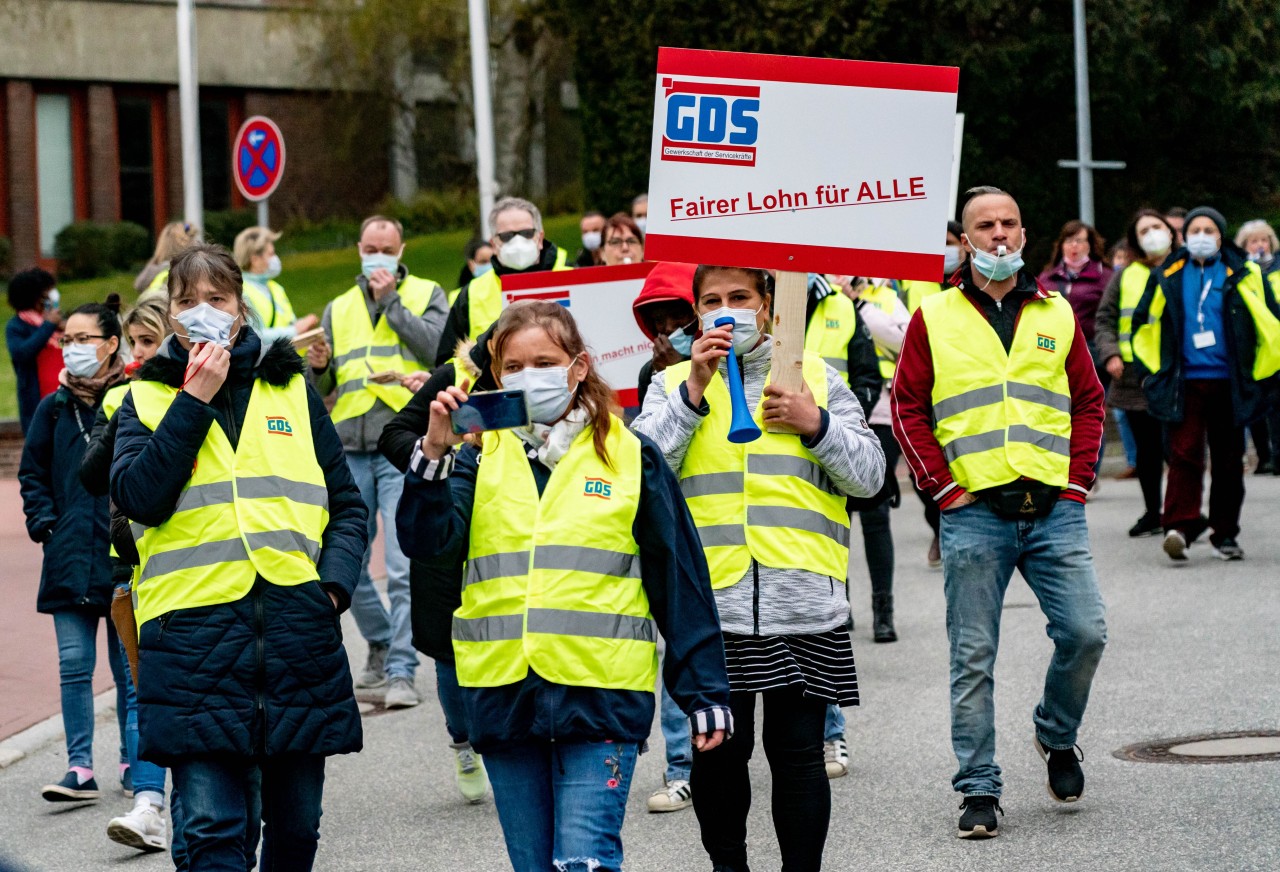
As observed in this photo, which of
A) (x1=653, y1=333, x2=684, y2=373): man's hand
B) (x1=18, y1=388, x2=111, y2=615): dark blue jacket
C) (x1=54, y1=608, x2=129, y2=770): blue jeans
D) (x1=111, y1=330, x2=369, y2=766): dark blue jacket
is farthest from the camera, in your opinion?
(x1=54, y1=608, x2=129, y2=770): blue jeans

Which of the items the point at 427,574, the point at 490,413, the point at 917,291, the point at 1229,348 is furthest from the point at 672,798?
the point at 1229,348

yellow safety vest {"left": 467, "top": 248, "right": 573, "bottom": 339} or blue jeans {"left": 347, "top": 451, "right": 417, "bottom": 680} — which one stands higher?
yellow safety vest {"left": 467, "top": 248, "right": 573, "bottom": 339}

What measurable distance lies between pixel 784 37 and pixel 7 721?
19558 millimetres

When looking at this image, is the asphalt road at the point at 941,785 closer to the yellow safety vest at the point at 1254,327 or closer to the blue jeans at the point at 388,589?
the blue jeans at the point at 388,589

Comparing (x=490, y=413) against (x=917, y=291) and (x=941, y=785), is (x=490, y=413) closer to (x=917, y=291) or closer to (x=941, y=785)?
(x=941, y=785)

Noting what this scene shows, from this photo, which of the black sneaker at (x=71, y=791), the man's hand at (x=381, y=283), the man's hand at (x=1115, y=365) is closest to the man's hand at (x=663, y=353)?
the black sneaker at (x=71, y=791)

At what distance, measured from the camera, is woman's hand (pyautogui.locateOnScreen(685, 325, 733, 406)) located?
507cm

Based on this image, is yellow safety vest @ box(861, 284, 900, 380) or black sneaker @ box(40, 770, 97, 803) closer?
black sneaker @ box(40, 770, 97, 803)

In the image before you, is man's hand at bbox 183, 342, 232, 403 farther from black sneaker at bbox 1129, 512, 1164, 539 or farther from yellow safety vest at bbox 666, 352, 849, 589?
black sneaker at bbox 1129, 512, 1164, 539

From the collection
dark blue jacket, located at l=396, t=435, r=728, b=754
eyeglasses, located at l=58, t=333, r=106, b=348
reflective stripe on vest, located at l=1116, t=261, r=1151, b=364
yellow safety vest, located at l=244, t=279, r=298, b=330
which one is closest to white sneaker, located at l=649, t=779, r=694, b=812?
dark blue jacket, located at l=396, t=435, r=728, b=754

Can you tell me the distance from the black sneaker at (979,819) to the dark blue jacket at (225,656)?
7.55 feet

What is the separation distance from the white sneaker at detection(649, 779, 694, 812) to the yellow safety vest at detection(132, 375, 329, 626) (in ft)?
8.06

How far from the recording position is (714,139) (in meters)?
5.47

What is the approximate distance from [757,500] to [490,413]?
3.91 feet
